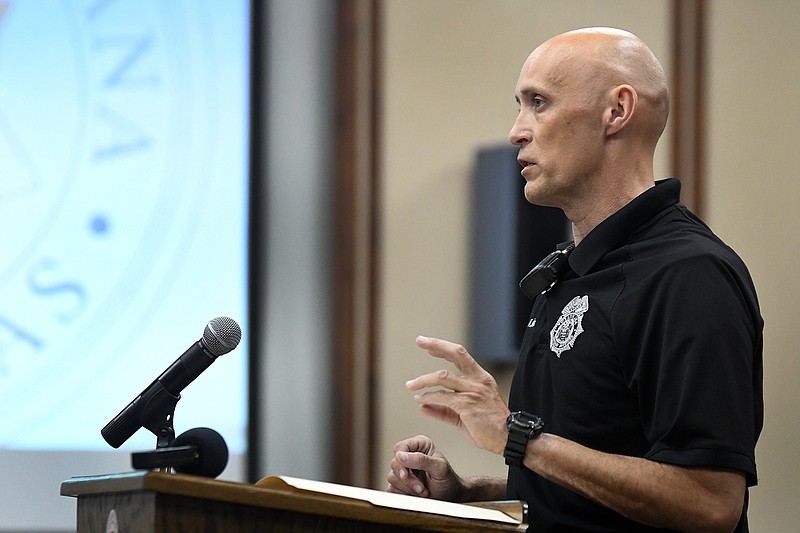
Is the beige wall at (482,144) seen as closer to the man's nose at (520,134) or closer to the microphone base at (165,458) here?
the man's nose at (520,134)

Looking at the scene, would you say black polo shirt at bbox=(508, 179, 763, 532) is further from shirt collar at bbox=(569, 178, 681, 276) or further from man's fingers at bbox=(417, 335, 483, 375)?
man's fingers at bbox=(417, 335, 483, 375)

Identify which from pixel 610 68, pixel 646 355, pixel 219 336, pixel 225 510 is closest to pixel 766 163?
pixel 610 68

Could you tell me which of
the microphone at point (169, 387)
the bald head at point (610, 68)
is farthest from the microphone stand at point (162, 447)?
the bald head at point (610, 68)

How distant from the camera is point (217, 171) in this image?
13.0 feet

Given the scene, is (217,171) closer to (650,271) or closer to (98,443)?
(98,443)

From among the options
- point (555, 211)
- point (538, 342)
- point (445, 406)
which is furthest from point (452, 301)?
point (445, 406)

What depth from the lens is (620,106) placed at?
6.91 feet

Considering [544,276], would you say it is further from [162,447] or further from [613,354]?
[162,447]

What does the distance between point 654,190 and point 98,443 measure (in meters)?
2.32

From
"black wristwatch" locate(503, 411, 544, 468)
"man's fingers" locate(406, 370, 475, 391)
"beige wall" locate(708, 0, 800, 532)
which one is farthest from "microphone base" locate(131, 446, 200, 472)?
"beige wall" locate(708, 0, 800, 532)

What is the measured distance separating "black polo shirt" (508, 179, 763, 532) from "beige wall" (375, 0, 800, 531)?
1.86m

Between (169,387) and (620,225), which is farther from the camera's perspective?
(620,225)

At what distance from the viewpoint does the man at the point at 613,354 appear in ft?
5.60

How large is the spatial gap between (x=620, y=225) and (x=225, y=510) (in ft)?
3.03
